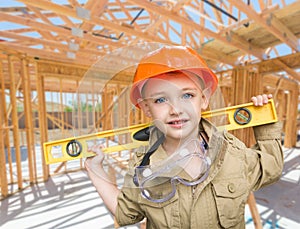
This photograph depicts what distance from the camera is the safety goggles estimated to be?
2.41ft

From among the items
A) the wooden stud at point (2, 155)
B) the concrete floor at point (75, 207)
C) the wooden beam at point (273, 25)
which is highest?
the wooden beam at point (273, 25)

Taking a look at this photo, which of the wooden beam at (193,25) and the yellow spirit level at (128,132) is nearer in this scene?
the yellow spirit level at (128,132)

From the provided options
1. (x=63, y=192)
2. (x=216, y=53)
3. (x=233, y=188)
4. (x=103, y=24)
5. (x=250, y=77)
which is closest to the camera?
(x=233, y=188)

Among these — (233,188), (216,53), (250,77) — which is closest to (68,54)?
(216,53)

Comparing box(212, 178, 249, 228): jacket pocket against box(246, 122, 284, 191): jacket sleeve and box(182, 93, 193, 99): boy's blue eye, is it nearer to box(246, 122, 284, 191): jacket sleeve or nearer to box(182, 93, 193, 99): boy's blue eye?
box(246, 122, 284, 191): jacket sleeve

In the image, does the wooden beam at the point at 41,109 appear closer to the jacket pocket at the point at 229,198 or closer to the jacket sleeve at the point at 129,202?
the jacket sleeve at the point at 129,202

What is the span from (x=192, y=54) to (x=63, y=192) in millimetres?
4002

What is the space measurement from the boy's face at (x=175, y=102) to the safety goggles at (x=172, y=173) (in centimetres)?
12

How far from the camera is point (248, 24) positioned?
2855 mm

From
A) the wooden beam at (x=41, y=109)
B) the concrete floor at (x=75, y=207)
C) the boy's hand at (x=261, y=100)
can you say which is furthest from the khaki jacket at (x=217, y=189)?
the wooden beam at (x=41, y=109)

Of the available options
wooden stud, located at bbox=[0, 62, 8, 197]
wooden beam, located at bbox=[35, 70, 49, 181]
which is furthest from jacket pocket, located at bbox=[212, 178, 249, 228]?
wooden beam, located at bbox=[35, 70, 49, 181]

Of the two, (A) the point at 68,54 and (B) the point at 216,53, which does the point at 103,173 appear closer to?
(A) the point at 68,54

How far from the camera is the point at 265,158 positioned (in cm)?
86

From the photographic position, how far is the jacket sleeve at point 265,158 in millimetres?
846
